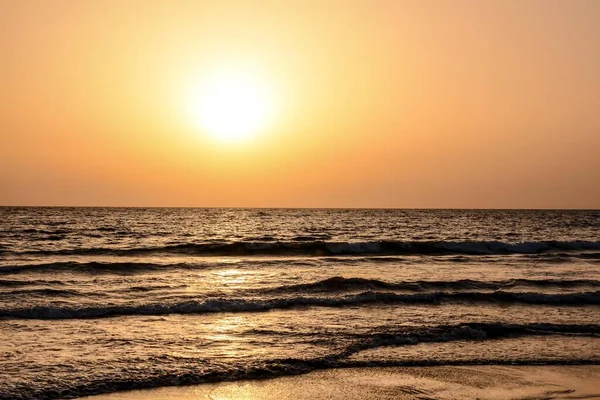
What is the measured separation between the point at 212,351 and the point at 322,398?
3.71 m

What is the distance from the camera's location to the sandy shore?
10891 mm

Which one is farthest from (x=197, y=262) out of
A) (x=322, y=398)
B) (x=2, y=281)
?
(x=322, y=398)

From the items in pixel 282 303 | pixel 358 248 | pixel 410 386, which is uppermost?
pixel 358 248

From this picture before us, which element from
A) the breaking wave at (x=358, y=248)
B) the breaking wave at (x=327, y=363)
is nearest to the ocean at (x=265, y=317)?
the breaking wave at (x=327, y=363)

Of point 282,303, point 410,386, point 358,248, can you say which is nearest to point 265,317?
point 282,303

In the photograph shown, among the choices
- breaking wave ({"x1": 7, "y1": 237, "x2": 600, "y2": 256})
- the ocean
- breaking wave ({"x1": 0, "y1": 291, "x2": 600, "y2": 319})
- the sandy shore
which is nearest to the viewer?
the sandy shore

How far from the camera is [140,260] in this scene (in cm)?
3506

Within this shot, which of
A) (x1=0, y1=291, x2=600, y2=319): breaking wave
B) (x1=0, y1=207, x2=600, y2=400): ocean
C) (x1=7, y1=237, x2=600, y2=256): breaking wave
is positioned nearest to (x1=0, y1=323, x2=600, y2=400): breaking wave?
(x1=0, y1=207, x2=600, y2=400): ocean

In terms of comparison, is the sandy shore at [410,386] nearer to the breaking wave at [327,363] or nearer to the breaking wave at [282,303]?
the breaking wave at [327,363]

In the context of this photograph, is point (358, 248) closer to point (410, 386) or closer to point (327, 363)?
point (327, 363)

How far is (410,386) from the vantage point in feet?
37.8

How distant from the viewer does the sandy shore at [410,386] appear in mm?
10891

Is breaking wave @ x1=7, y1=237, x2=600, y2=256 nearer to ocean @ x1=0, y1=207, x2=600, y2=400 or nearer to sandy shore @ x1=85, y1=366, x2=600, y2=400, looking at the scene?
ocean @ x1=0, y1=207, x2=600, y2=400

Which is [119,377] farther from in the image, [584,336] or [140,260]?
[140,260]
